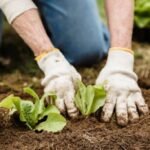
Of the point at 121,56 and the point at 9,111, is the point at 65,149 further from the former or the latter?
the point at 121,56

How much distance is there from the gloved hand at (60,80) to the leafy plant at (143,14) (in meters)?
1.56

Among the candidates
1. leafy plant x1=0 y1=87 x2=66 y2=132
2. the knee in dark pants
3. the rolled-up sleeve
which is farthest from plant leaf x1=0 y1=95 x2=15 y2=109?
the knee in dark pants

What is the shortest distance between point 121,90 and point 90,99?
15 cm

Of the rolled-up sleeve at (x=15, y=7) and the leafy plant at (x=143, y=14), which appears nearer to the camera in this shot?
the rolled-up sleeve at (x=15, y=7)

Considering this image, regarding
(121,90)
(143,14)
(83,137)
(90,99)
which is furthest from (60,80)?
(143,14)

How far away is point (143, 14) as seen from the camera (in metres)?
3.71

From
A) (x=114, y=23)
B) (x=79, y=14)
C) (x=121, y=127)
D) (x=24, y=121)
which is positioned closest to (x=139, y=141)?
(x=121, y=127)

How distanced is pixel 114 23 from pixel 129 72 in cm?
28

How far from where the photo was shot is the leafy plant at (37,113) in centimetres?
197

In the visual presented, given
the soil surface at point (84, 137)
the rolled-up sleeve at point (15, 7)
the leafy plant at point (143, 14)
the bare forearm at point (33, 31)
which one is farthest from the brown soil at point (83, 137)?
the leafy plant at point (143, 14)

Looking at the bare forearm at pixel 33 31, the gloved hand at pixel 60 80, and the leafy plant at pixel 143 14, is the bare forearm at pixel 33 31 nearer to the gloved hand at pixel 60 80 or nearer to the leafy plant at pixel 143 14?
the gloved hand at pixel 60 80

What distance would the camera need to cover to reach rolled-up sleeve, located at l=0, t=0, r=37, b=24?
2330mm

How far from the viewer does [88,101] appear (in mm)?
2113

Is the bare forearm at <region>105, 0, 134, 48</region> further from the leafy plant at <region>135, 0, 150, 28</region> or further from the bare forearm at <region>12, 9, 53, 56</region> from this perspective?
the leafy plant at <region>135, 0, 150, 28</region>
